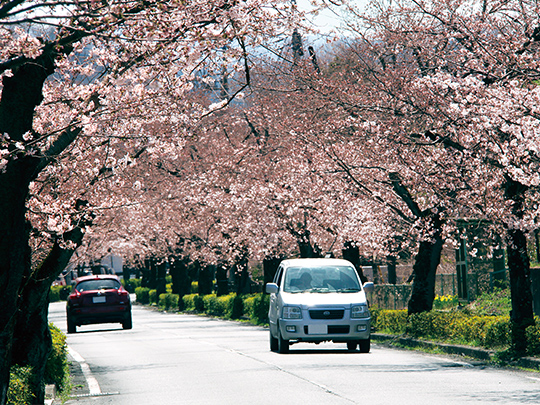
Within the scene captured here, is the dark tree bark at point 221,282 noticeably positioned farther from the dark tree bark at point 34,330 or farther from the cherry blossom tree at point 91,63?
the cherry blossom tree at point 91,63

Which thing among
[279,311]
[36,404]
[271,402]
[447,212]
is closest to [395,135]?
[447,212]

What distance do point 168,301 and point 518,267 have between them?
3712 cm

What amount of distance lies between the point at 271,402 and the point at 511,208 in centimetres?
733

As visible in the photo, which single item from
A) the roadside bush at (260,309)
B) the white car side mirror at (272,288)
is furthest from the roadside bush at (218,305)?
the white car side mirror at (272,288)

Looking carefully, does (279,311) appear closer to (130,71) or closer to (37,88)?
(130,71)

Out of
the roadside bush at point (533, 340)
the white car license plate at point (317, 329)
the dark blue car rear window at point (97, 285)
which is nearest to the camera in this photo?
the roadside bush at point (533, 340)

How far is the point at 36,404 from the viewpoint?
10.9 metres

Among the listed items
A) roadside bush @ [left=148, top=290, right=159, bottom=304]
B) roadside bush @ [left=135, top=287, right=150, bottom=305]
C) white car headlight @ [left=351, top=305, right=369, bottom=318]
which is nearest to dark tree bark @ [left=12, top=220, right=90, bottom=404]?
white car headlight @ [left=351, top=305, right=369, bottom=318]

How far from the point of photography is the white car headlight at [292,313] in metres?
15.1

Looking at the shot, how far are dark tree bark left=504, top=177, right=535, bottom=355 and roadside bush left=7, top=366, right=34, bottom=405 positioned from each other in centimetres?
934

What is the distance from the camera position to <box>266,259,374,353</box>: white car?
15062mm

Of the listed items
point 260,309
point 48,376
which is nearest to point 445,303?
point 260,309

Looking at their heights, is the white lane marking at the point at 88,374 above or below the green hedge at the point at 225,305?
below

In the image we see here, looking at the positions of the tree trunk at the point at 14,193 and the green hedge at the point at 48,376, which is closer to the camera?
the tree trunk at the point at 14,193
